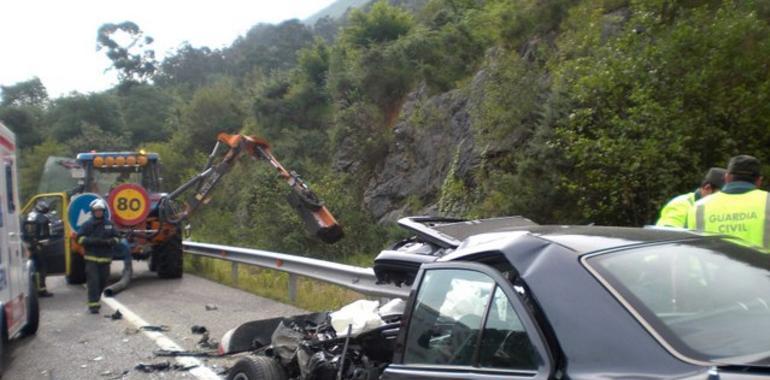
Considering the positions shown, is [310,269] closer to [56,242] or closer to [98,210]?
[98,210]

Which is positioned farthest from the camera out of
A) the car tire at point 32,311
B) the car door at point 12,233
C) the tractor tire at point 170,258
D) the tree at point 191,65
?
the tree at point 191,65

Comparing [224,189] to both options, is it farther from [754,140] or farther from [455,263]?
[455,263]

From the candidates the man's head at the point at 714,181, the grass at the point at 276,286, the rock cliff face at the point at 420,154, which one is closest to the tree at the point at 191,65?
the rock cliff face at the point at 420,154

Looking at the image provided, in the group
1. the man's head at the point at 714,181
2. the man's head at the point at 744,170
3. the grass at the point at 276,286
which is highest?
the man's head at the point at 744,170

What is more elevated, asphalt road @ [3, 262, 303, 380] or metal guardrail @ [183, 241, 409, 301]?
metal guardrail @ [183, 241, 409, 301]

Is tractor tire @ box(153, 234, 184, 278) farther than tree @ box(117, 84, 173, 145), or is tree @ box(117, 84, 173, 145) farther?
tree @ box(117, 84, 173, 145)

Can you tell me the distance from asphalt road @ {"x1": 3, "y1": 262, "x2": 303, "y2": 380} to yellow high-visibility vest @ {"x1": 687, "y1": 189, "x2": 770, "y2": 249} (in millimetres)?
4508

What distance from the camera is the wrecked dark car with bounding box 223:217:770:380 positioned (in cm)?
292

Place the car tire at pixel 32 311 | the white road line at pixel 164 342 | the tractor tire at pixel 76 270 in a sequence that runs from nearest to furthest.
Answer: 1. the white road line at pixel 164 342
2. the car tire at pixel 32 311
3. the tractor tire at pixel 76 270

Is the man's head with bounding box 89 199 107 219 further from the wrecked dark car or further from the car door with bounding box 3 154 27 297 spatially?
the wrecked dark car

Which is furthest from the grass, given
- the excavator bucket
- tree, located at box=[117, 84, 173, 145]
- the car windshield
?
tree, located at box=[117, 84, 173, 145]

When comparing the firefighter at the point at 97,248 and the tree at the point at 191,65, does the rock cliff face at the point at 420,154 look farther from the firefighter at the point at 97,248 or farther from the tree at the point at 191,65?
the tree at the point at 191,65

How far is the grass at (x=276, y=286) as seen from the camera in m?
11.6

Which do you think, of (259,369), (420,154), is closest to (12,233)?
(259,369)
